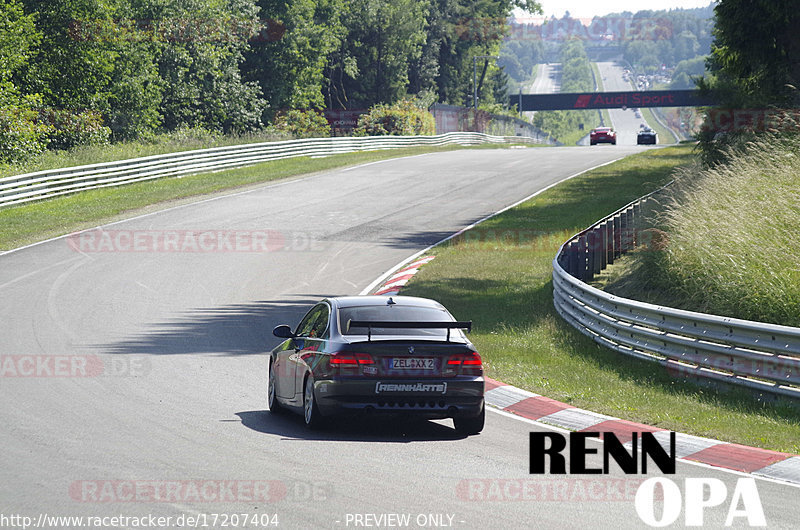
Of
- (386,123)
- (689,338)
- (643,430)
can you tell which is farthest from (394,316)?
(386,123)

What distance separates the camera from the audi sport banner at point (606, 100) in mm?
119438

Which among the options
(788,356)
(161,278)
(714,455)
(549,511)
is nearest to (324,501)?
(549,511)

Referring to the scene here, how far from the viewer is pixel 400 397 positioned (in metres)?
9.69

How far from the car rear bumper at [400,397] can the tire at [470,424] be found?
136 millimetres

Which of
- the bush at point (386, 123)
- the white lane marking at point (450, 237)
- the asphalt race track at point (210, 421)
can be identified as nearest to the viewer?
the asphalt race track at point (210, 421)

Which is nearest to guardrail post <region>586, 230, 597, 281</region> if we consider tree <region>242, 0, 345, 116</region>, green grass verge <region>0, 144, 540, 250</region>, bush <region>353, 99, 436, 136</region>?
green grass verge <region>0, 144, 540, 250</region>

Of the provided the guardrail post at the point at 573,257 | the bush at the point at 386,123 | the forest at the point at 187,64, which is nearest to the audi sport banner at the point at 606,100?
the forest at the point at 187,64

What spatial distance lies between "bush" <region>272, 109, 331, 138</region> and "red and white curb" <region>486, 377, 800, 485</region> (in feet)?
212

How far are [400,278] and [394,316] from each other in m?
10.8

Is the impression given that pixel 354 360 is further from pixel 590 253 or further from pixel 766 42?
pixel 766 42

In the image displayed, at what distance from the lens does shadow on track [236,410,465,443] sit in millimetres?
9766

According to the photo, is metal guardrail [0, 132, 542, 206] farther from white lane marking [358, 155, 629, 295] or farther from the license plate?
the license plate
